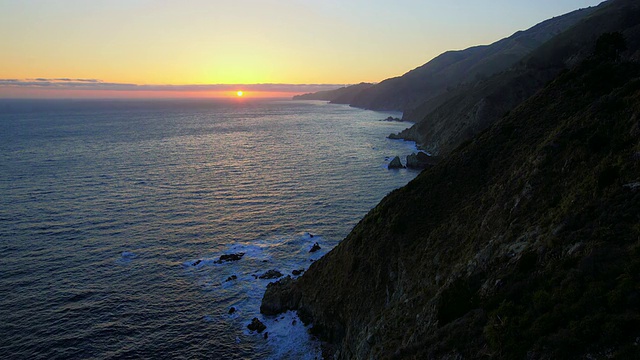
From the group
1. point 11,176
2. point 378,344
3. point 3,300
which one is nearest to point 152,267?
point 3,300

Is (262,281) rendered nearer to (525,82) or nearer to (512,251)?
(512,251)

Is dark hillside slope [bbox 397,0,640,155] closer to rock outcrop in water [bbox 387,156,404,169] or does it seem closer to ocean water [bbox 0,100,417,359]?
rock outcrop in water [bbox 387,156,404,169]

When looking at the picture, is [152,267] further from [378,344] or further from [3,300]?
[378,344]

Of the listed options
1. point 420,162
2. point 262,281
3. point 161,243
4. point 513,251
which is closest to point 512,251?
point 513,251

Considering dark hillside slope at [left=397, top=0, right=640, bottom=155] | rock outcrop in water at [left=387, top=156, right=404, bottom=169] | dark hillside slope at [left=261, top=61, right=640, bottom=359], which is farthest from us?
dark hillside slope at [left=397, top=0, right=640, bottom=155]

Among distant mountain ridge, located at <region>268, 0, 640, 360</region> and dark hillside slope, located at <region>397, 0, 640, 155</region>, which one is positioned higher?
dark hillside slope, located at <region>397, 0, 640, 155</region>

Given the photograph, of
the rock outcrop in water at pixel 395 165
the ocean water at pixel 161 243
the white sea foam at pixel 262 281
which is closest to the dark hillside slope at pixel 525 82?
the rock outcrop in water at pixel 395 165

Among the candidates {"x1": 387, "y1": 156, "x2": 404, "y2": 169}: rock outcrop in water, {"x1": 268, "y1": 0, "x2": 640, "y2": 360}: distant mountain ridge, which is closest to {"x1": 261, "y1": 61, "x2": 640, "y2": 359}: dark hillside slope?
{"x1": 268, "y1": 0, "x2": 640, "y2": 360}: distant mountain ridge
